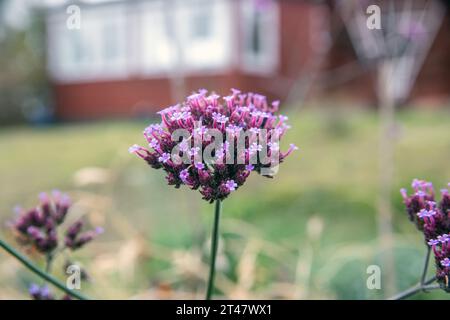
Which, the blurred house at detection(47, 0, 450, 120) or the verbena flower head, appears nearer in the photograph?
the verbena flower head

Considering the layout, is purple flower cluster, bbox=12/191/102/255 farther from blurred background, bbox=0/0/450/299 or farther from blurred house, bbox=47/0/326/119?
blurred house, bbox=47/0/326/119

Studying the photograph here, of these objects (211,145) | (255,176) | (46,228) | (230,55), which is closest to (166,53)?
(230,55)

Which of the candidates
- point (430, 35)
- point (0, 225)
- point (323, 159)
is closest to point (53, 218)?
point (0, 225)

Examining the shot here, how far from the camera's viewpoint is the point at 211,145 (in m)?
0.89

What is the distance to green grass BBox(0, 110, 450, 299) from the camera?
2.40m

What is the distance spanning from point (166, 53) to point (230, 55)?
1141mm

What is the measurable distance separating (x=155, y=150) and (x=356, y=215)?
8.45ft

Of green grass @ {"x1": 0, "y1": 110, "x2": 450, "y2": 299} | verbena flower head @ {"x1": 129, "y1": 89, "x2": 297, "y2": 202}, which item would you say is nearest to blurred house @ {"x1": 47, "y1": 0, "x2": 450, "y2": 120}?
green grass @ {"x1": 0, "y1": 110, "x2": 450, "y2": 299}

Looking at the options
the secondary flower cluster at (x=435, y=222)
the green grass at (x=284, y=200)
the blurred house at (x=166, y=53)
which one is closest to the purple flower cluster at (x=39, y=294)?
the secondary flower cluster at (x=435, y=222)

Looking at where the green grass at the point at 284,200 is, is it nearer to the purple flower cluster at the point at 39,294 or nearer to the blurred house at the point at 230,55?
the purple flower cluster at the point at 39,294

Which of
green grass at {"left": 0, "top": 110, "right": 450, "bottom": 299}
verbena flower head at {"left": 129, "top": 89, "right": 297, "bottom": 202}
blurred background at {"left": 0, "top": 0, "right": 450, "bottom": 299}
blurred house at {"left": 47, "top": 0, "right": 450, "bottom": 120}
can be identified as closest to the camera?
verbena flower head at {"left": 129, "top": 89, "right": 297, "bottom": 202}

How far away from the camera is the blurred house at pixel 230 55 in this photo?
843 centimetres

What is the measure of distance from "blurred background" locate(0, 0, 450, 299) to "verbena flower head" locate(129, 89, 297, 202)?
195mm
